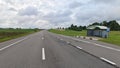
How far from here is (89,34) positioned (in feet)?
177

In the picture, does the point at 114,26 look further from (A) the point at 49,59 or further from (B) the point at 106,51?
(A) the point at 49,59

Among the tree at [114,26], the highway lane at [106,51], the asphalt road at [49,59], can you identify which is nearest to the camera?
the asphalt road at [49,59]

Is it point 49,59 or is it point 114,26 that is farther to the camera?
point 114,26

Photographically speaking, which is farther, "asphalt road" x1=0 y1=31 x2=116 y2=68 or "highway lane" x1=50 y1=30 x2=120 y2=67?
"highway lane" x1=50 y1=30 x2=120 y2=67

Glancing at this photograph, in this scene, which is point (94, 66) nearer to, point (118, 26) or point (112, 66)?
point (112, 66)

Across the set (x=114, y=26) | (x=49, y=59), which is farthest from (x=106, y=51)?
(x=114, y=26)

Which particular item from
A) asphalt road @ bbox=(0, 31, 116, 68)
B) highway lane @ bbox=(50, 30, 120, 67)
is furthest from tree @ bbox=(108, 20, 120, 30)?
asphalt road @ bbox=(0, 31, 116, 68)

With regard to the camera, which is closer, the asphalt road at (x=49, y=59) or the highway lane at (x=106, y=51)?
the asphalt road at (x=49, y=59)

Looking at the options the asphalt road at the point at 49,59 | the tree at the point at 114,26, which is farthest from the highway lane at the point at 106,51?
the tree at the point at 114,26

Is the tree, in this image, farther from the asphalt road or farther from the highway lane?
the asphalt road

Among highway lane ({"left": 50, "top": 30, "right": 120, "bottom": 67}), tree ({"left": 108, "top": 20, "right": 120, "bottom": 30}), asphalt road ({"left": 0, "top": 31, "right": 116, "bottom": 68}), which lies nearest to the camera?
asphalt road ({"left": 0, "top": 31, "right": 116, "bottom": 68})

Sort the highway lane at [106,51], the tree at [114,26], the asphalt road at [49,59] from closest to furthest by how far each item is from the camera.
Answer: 1. the asphalt road at [49,59]
2. the highway lane at [106,51]
3. the tree at [114,26]

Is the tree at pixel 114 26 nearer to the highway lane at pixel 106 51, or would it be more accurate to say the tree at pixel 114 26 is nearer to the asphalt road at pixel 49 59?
the highway lane at pixel 106 51

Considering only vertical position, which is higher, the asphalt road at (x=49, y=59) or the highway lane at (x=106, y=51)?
the asphalt road at (x=49, y=59)
